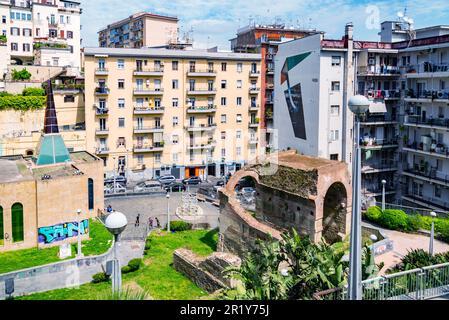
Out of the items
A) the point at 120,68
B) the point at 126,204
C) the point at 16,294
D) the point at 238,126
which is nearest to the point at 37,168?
the point at 126,204

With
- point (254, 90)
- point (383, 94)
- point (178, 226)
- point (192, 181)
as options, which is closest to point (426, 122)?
point (383, 94)

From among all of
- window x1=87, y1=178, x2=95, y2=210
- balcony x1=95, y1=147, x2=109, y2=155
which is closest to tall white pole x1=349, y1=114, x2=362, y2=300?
window x1=87, y1=178, x2=95, y2=210

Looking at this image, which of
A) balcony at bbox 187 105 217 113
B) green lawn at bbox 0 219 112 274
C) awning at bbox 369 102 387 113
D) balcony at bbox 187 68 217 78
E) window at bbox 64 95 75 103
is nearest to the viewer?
green lawn at bbox 0 219 112 274

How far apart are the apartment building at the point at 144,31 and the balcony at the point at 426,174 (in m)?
27.4

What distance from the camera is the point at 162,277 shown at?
22828 millimetres

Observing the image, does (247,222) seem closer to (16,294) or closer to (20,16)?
(16,294)

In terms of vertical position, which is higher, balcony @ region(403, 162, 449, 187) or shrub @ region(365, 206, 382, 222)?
balcony @ region(403, 162, 449, 187)

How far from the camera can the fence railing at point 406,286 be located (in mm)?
10594

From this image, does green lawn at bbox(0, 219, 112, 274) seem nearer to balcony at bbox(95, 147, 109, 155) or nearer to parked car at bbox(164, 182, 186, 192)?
parked car at bbox(164, 182, 186, 192)

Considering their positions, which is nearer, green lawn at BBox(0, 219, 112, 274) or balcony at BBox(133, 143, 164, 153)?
green lawn at BBox(0, 219, 112, 274)

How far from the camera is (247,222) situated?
2284 cm

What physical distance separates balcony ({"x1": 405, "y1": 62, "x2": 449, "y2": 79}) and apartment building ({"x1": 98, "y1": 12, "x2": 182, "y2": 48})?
24.6 metres

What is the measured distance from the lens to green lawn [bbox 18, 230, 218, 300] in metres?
20.4

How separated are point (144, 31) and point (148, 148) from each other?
1378 centimetres
